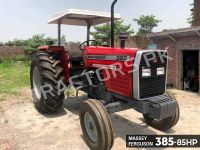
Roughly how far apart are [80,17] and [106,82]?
7.57ft

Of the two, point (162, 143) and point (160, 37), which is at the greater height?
point (160, 37)

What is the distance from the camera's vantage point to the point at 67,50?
6.87 meters

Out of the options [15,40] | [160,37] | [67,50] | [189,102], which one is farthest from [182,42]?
[15,40]

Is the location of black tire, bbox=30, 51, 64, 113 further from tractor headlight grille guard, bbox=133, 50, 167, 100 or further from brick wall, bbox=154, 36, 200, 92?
brick wall, bbox=154, 36, 200, 92

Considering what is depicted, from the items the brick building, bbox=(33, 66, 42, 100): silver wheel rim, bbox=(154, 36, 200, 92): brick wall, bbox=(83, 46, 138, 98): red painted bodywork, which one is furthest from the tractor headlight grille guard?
bbox=(154, 36, 200, 92): brick wall

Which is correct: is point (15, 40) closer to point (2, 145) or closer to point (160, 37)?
point (160, 37)

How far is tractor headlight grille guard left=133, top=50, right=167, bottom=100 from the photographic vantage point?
175 inches

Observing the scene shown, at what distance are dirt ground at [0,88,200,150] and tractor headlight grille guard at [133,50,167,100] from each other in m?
0.99

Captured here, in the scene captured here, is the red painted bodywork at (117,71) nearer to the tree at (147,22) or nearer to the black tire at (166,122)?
the black tire at (166,122)

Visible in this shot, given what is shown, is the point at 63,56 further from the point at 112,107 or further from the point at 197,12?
the point at 197,12

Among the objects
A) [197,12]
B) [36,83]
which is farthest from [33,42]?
[36,83]

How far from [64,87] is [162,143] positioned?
2.59 metres

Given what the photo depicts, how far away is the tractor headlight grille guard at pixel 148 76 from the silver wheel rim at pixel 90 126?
33.8 inches

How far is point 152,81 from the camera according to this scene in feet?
15.4
